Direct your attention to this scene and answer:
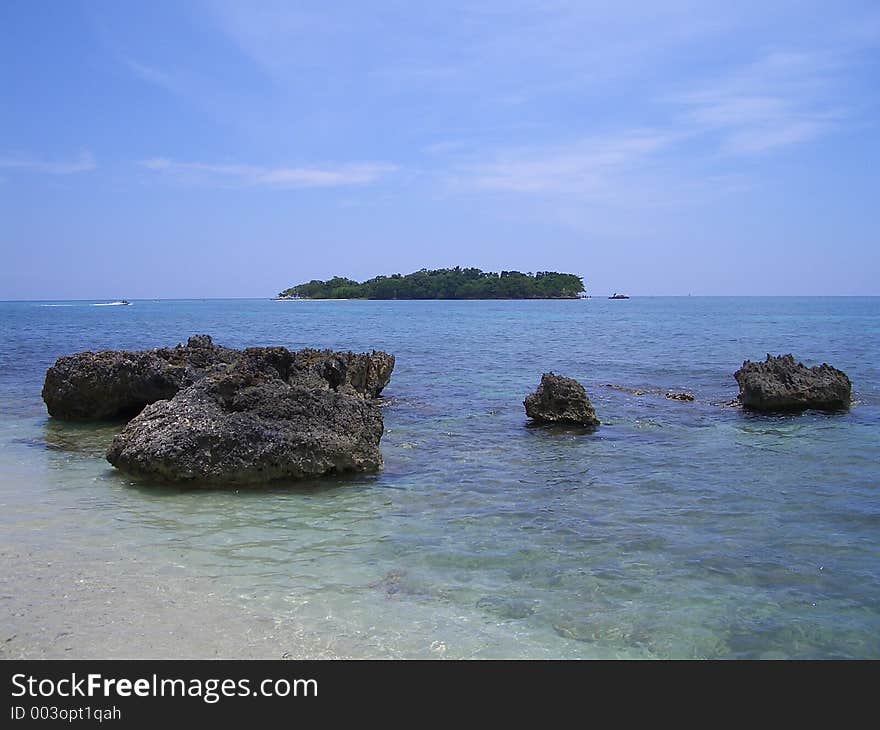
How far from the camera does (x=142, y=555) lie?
275 inches

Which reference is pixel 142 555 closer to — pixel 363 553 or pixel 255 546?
pixel 255 546

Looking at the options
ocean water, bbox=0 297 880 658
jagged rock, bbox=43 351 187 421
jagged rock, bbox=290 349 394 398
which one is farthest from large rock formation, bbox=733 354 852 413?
jagged rock, bbox=43 351 187 421

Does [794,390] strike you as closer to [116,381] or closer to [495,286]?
[116,381]

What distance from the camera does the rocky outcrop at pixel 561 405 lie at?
14656 mm

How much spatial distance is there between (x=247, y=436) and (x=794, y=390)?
39.5ft

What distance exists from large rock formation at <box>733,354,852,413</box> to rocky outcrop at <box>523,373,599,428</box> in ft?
13.2

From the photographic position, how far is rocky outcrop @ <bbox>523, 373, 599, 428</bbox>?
1466cm

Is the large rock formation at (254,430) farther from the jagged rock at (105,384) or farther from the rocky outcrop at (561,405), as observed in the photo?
the rocky outcrop at (561,405)

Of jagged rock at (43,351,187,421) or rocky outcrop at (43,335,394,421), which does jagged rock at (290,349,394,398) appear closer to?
rocky outcrop at (43,335,394,421)

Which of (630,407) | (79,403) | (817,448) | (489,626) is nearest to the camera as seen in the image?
(489,626)

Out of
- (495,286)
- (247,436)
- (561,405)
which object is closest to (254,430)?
(247,436)

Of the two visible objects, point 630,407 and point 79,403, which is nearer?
point 79,403
